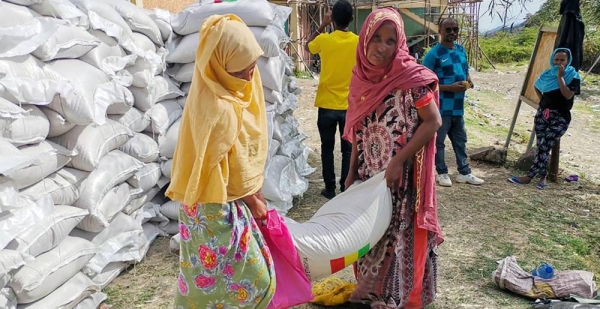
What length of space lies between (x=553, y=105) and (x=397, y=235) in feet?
10.7

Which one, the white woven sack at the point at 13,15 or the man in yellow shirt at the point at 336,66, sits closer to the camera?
the white woven sack at the point at 13,15

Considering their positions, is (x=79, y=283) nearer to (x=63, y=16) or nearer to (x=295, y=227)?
(x=295, y=227)

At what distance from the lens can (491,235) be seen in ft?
12.3

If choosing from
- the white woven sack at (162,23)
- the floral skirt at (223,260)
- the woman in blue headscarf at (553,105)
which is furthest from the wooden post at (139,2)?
the woman in blue headscarf at (553,105)

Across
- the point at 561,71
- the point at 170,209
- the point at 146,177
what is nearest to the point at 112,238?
the point at 146,177

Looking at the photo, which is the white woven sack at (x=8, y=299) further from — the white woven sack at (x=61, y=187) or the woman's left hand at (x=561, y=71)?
the woman's left hand at (x=561, y=71)

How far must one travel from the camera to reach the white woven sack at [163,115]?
3400 millimetres

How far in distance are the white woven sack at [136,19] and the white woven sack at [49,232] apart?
1407 millimetres

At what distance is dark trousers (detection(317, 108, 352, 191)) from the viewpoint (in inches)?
165

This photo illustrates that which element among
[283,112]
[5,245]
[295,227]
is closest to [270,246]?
[295,227]

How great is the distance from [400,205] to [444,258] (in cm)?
122

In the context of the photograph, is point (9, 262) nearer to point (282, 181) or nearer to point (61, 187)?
point (61, 187)

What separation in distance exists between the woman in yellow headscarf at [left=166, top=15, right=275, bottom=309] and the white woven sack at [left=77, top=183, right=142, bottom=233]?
107 cm

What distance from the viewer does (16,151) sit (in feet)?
7.16
